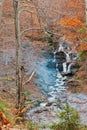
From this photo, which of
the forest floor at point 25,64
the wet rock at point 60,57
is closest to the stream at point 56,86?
the wet rock at point 60,57

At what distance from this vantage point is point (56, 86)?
65.2 feet

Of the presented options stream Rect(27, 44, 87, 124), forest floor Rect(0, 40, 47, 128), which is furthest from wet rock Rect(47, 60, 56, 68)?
forest floor Rect(0, 40, 47, 128)

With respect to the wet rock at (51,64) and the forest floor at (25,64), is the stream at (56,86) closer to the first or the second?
the wet rock at (51,64)

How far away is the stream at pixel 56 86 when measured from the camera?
537 inches

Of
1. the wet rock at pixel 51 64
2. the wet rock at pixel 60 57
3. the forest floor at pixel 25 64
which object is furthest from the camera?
the wet rock at pixel 60 57

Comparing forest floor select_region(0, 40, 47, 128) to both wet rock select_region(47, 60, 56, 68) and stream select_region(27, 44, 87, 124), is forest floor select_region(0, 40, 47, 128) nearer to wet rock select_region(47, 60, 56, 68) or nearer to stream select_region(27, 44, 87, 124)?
stream select_region(27, 44, 87, 124)

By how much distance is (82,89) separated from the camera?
1820cm

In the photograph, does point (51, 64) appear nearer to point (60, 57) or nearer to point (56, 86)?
point (60, 57)

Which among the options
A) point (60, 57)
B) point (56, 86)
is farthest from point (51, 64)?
point (56, 86)

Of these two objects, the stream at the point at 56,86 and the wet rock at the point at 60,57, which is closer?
the stream at the point at 56,86

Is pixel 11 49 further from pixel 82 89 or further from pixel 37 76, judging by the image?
pixel 82 89

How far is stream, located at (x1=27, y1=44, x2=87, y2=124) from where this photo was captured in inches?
537

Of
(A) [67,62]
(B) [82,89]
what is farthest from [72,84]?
(A) [67,62]

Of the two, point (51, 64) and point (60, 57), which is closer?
point (51, 64)
